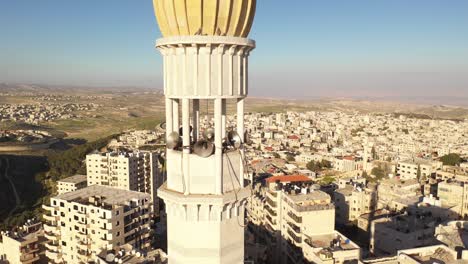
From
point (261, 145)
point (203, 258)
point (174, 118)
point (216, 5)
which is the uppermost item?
point (216, 5)

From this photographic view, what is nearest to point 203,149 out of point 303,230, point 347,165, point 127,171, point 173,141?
point 173,141

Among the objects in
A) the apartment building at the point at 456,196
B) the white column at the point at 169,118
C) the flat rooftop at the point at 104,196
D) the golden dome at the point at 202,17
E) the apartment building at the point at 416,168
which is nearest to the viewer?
the golden dome at the point at 202,17

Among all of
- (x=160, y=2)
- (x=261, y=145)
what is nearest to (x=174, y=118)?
(x=160, y=2)

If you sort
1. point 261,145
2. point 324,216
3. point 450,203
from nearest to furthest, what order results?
point 324,216 < point 450,203 < point 261,145

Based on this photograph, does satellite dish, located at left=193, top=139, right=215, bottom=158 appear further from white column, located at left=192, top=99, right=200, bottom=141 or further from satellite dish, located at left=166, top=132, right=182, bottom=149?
white column, located at left=192, top=99, right=200, bottom=141

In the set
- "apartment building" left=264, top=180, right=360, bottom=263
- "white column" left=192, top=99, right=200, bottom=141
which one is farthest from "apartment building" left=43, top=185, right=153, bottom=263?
"white column" left=192, top=99, right=200, bottom=141

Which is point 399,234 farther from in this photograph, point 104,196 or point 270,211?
point 104,196

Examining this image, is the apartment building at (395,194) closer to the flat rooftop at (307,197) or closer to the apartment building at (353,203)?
the apartment building at (353,203)

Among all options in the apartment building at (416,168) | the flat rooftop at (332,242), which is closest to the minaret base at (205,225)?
the flat rooftop at (332,242)

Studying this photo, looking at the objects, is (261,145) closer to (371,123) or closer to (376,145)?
(376,145)
